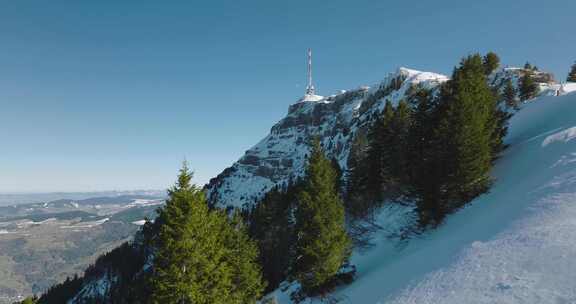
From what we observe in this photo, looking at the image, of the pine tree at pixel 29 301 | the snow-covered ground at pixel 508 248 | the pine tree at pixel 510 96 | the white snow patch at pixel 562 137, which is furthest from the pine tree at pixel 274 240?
the pine tree at pixel 510 96

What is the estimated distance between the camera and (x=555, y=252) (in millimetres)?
13438

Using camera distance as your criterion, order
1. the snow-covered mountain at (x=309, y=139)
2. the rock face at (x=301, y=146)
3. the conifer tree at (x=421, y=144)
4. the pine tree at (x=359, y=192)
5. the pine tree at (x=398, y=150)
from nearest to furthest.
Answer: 1. the conifer tree at (x=421, y=144)
2. the pine tree at (x=398, y=150)
3. the pine tree at (x=359, y=192)
4. the snow-covered mountain at (x=309, y=139)
5. the rock face at (x=301, y=146)

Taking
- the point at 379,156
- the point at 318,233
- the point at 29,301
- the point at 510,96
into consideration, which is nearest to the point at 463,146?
the point at 318,233

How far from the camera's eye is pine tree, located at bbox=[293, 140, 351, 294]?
25406mm

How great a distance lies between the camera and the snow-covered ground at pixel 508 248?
12672mm

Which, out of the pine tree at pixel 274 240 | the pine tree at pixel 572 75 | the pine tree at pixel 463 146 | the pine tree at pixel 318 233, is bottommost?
the pine tree at pixel 274 240

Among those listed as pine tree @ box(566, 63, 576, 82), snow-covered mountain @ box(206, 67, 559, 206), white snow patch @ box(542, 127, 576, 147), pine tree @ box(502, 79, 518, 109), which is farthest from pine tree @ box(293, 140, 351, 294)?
snow-covered mountain @ box(206, 67, 559, 206)

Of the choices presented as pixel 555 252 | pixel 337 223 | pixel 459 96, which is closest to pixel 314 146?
pixel 337 223

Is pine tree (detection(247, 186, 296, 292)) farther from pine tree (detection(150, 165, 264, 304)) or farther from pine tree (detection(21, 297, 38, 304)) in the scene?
pine tree (detection(21, 297, 38, 304))

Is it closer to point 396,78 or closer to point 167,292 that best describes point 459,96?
point 167,292

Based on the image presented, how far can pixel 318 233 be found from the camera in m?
25.6

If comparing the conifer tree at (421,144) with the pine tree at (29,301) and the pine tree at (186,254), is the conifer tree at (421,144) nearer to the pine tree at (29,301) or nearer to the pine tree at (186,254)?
the pine tree at (186,254)

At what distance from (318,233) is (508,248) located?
528 inches

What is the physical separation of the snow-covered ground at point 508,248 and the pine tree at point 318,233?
102 inches
